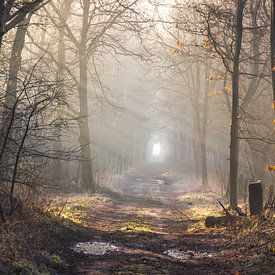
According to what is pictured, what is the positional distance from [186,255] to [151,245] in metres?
0.99

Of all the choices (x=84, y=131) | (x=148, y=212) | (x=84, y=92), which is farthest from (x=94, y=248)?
(x=84, y=92)

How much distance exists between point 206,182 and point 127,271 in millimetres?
19902

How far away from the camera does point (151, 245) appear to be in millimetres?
9125

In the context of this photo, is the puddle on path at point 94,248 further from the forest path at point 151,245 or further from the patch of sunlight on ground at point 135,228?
the patch of sunlight on ground at point 135,228

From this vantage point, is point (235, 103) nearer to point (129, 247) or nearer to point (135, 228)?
point (135, 228)

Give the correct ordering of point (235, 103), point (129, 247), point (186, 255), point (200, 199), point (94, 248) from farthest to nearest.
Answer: point (200, 199)
point (235, 103)
point (129, 247)
point (94, 248)
point (186, 255)

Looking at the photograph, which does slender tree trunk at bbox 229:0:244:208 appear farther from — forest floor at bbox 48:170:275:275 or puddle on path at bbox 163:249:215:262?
puddle on path at bbox 163:249:215:262

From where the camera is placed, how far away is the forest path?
7.13m

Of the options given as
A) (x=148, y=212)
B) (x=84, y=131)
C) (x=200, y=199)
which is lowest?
(x=148, y=212)

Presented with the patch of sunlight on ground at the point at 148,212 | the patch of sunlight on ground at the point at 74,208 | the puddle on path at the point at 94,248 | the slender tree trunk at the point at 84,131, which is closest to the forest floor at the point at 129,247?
the puddle on path at the point at 94,248

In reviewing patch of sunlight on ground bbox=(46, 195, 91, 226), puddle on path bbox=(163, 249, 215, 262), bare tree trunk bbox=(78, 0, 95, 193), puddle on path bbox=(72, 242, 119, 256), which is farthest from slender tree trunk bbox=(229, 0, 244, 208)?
bare tree trunk bbox=(78, 0, 95, 193)

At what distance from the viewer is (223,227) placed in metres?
11.1

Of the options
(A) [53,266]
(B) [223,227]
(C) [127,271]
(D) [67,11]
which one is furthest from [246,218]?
(D) [67,11]

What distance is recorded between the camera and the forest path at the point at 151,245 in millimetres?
7133
